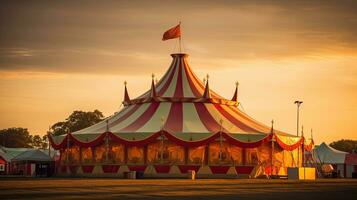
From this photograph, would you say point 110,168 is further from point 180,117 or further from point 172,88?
point 172,88

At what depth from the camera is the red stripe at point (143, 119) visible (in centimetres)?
4547

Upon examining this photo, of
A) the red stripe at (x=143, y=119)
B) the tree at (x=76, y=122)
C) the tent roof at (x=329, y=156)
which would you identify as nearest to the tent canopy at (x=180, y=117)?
the red stripe at (x=143, y=119)

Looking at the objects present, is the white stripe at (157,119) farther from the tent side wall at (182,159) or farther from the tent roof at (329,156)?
the tent roof at (329,156)

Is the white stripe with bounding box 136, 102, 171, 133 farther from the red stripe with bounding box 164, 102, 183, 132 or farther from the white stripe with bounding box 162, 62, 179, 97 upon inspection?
the white stripe with bounding box 162, 62, 179, 97

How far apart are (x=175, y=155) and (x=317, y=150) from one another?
25.3 m

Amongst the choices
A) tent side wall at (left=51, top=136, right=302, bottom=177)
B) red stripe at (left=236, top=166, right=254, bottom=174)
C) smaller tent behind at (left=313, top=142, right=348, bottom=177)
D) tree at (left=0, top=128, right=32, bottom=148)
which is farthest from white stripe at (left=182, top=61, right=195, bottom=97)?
tree at (left=0, top=128, right=32, bottom=148)

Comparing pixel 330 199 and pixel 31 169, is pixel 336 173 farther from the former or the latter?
pixel 330 199

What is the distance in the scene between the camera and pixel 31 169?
5447 cm

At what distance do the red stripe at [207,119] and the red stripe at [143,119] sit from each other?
2.79 meters

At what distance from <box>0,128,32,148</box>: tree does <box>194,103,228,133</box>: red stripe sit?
243 ft

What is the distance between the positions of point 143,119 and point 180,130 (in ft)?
10.6

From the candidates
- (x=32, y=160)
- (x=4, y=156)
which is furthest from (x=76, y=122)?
(x=32, y=160)

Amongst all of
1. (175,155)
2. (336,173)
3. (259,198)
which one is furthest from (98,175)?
(259,198)

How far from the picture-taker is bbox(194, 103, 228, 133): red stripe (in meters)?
45.0
